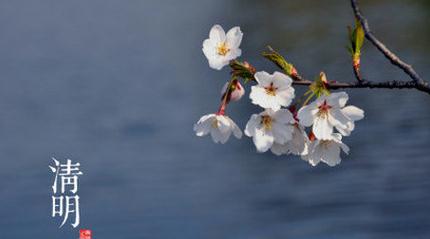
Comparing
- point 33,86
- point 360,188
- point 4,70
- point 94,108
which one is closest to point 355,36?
point 360,188

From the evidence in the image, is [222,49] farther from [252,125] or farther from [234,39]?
[252,125]

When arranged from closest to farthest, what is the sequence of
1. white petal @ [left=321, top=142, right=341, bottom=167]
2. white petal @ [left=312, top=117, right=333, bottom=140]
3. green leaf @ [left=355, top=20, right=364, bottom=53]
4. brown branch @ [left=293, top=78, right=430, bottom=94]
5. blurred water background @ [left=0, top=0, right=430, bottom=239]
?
brown branch @ [left=293, top=78, right=430, bottom=94], green leaf @ [left=355, top=20, right=364, bottom=53], white petal @ [left=312, top=117, right=333, bottom=140], white petal @ [left=321, top=142, right=341, bottom=167], blurred water background @ [left=0, top=0, right=430, bottom=239]

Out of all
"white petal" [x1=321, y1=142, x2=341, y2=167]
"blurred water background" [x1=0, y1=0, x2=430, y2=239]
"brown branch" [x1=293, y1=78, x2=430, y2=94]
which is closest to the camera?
"brown branch" [x1=293, y1=78, x2=430, y2=94]

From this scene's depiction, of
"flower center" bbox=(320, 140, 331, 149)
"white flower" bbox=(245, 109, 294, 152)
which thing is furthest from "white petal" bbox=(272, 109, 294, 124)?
"flower center" bbox=(320, 140, 331, 149)

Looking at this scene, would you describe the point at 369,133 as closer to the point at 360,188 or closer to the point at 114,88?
the point at 360,188

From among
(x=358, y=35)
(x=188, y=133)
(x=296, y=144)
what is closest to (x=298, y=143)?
(x=296, y=144)

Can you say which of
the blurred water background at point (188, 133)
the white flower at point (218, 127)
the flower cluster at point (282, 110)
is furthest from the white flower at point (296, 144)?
the blurred water background at point (188, 133)

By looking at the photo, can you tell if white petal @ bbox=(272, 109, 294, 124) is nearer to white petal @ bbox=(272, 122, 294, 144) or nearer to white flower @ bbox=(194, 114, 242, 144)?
white petal @ bbox=(272, 122, 294, 144)
